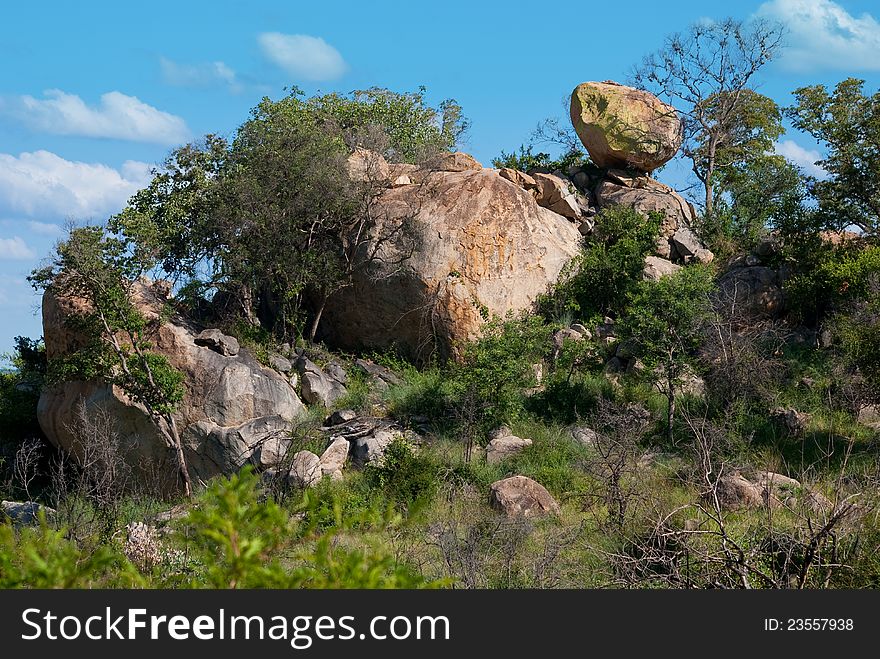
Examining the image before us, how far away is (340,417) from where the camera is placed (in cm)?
→ 2055

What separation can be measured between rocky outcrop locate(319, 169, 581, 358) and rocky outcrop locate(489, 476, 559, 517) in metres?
6.19

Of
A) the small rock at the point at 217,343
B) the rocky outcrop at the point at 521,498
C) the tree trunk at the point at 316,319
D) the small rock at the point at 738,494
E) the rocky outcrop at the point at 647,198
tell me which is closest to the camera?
the small rock at the point at 738,494

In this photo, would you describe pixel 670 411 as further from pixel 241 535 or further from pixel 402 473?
pixel 241 535

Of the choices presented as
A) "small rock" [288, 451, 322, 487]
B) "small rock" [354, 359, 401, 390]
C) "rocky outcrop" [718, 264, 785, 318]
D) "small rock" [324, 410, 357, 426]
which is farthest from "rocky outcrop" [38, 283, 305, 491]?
"rocky outcrop" [718, 264, 785, 318]

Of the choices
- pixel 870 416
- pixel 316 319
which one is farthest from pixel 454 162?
pixel 870 416

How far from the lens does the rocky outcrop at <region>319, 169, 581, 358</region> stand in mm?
23156

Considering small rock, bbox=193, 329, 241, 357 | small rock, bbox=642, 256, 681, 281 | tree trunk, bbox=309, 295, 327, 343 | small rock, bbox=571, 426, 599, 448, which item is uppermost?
small rock, bbox=642, 256, 681, 281

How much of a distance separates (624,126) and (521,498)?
15.6m

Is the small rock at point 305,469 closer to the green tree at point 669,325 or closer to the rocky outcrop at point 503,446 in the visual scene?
the rocky outcrop at point 503,446

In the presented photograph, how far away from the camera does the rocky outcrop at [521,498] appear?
16609 mm

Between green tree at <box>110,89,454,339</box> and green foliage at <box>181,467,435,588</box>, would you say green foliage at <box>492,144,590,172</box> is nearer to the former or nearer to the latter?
green tree at <box>110,89,454,339</box>

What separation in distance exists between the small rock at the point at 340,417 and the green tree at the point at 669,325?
6030mm

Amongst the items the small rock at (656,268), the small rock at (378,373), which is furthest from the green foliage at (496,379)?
the small rock at (656,268)
